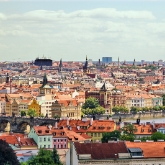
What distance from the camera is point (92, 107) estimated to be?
79.3m

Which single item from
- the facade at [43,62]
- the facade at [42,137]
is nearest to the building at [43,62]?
the facade at [43,62]

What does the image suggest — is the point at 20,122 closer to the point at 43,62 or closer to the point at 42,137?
the point at 42,137

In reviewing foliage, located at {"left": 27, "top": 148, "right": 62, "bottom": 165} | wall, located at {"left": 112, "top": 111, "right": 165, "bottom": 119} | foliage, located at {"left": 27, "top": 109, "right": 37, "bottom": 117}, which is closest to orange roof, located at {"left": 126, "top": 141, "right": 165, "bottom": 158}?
foliage, located at {"left": 27, "top": 148, "right": 62, "bottom": 165}

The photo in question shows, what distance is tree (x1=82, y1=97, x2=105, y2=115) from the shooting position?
248ft

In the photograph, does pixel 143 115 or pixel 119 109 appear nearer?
pixel 143 115

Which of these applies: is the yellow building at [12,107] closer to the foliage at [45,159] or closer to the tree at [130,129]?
the tree at [130,129]

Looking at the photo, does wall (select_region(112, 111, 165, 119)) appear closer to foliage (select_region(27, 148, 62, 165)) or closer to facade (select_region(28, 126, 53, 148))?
facade (select_region(28, 126, 53, 148))

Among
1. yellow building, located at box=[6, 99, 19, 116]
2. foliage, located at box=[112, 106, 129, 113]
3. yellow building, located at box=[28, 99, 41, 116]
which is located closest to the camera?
yellow building, located at box=[28, 99, 41, 116]

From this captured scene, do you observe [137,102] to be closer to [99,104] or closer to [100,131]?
[99,104]

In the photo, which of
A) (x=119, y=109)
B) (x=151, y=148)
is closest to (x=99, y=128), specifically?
(x=151, y=148)

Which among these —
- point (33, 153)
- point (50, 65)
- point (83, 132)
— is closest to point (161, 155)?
point (33, 153)

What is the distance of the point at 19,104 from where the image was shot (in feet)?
243

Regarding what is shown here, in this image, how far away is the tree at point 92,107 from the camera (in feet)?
248

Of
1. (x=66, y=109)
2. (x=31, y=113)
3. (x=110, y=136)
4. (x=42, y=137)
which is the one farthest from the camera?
(x=31, y=113)
